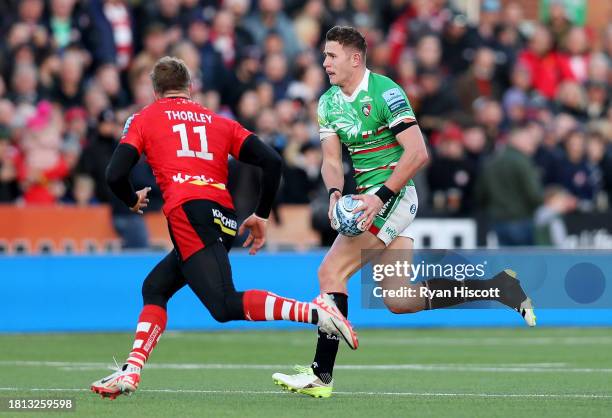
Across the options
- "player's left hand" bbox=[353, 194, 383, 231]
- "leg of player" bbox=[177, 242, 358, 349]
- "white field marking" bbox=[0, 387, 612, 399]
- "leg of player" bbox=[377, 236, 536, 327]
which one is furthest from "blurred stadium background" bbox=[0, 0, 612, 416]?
"player's left hand" bbox=[353, 194, 383, 231]

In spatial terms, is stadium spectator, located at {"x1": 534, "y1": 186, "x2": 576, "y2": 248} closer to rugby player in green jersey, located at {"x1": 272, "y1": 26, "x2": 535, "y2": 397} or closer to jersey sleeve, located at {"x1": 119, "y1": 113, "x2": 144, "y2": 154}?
rugby player in green jersey, located at {"x1": 272, "y1": 26, "x2": 535, "y2": 397}

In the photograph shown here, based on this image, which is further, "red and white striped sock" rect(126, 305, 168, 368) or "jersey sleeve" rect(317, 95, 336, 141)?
"jersey sleeve" rect(317, 95, 336, 141)

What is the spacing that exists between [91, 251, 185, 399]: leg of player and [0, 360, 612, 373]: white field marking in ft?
10.2

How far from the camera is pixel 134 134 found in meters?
10.1

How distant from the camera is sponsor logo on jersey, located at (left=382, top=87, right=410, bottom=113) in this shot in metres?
10.4

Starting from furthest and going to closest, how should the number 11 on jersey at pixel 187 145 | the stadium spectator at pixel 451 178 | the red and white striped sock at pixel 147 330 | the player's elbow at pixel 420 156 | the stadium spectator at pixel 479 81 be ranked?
1. the stadium spectator at pixel 479 81
2. the stadium spectator at pixel 451 178
3. the player's elbow at pixel 420 156
4. the number 11 on jersey at pixel 187 145
5. the red and white striped sock at pixel 147 330

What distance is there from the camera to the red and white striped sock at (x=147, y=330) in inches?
393

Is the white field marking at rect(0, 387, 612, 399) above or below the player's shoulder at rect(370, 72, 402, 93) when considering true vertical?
below

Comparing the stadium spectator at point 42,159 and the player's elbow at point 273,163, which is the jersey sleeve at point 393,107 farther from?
the stadium spectator at point 42,159

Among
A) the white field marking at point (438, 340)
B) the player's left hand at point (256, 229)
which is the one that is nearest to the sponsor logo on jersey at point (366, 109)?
the player's left hand at point (256, 229)

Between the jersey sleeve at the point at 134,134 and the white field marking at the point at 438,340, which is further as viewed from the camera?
the white field marking at the point at 438,340

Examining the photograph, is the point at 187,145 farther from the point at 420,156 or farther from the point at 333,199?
the point at 420,156

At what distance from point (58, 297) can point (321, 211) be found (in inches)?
153

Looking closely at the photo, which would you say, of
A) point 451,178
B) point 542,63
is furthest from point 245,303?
point 542,63
